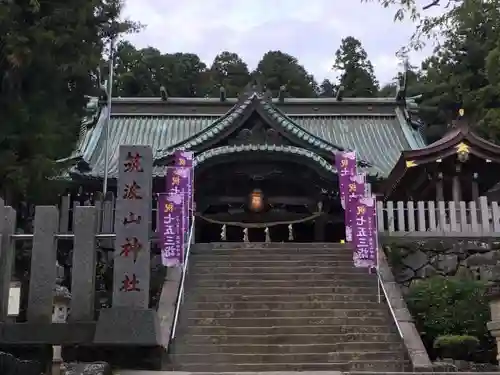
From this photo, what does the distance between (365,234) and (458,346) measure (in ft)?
10.6

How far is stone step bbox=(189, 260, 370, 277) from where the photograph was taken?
12.4m

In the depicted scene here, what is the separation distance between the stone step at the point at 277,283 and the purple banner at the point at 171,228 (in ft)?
2.15

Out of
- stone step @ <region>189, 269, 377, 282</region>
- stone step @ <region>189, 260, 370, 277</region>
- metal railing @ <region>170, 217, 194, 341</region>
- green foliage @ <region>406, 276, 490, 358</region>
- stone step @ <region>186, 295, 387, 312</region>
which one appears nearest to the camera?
metal railing @ <region>170, 217, 194, 341</region>

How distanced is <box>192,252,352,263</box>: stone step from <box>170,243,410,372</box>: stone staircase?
0.02 meters

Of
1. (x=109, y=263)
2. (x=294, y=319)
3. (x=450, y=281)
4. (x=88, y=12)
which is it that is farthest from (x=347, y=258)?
(x=88, y=12)

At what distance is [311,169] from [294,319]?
7.06m

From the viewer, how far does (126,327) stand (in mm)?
6254

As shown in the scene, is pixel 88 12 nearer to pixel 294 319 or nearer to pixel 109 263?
pixel 109 263

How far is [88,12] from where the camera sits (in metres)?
14.8

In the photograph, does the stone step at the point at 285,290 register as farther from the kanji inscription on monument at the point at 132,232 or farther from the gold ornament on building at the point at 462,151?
the gold ornament on building at the point at 462,151

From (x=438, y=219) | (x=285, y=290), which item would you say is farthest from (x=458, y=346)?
(x=438, y=219)

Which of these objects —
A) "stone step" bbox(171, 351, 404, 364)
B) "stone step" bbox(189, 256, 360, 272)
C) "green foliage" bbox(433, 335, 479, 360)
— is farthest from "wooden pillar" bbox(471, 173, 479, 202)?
"stone step" bbox(171, 351, 404, 364)

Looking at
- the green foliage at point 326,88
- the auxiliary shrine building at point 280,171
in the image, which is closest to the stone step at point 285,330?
the auxiliary shrine building at point 280,171

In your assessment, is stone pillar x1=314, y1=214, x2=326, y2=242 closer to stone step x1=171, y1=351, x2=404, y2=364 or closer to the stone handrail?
the stone handrail
